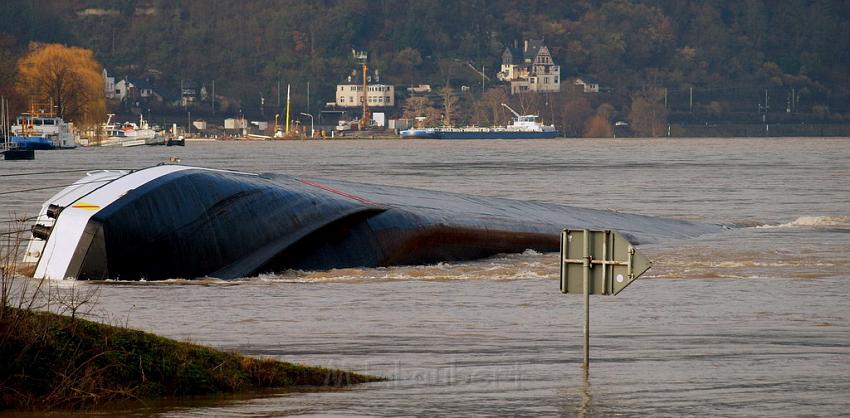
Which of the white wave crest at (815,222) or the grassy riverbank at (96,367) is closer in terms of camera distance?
the grassy riverbank at (96,367)

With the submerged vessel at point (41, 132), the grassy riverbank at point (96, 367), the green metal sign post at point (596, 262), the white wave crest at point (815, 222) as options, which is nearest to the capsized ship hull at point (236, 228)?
the grassy riverbank at point (96, 367)

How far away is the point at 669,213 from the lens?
4644 cm

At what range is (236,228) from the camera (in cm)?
2456

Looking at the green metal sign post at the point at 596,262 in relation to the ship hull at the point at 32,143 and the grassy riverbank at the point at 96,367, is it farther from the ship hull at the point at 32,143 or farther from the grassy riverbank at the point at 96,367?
the ship hull at the point at 32,143

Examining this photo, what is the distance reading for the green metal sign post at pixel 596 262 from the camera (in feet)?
48.6

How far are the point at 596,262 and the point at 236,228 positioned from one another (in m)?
10.6

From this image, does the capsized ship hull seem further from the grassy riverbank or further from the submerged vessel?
the submerged vessel

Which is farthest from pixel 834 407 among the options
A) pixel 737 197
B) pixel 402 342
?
pixel 737 197

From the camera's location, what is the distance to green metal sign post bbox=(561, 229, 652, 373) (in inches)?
583

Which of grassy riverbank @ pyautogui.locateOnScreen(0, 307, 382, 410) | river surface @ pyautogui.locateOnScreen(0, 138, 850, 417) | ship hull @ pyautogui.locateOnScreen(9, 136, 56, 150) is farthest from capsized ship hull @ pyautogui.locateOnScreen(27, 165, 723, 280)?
ship hull @ pyautogui.locateOnScreen(9, 136, 56, 150)

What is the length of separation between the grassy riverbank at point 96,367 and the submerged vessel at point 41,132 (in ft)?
369

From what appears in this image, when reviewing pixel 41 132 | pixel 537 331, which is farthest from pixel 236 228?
pixel 41 132

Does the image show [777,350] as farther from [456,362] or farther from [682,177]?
[682,177]

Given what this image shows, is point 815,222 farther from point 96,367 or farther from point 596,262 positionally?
point 96,367
